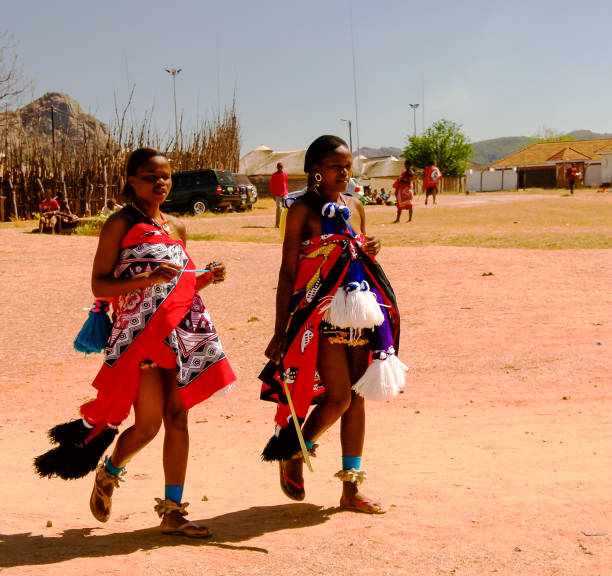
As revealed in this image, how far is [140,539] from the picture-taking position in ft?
12.2

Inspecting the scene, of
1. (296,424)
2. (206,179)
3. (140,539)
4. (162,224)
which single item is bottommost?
(140,539)

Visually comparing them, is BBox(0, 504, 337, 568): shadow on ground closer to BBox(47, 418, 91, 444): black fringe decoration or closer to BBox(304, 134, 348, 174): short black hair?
BBox(47, 418, 91, 444): black fringe decoration

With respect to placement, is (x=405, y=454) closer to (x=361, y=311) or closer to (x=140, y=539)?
(x=361, y=311)

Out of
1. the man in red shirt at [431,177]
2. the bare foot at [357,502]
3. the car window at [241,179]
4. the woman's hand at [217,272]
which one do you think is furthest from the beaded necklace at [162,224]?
the car window at [241,179]

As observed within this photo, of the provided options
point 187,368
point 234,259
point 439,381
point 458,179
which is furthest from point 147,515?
point 458,179

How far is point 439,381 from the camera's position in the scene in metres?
7.34

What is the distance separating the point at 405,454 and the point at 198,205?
2482 cm

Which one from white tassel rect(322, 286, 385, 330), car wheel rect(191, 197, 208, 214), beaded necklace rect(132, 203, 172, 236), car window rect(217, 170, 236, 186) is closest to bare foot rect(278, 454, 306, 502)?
white tassel rect(322, 286, 385, 330)

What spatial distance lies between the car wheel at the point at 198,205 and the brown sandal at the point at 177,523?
2601 cm

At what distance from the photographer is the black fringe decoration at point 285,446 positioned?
4.06m

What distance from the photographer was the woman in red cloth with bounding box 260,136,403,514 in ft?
12.9

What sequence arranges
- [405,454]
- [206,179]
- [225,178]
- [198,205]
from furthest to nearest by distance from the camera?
1. [225,178]
2. [206,179]
3. [198,205]
4. [405,454]

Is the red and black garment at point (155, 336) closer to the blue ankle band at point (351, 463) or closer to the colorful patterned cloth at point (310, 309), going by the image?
the colorful patterned cloth at point (310, 309)

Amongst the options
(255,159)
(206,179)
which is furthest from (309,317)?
(255,159)
